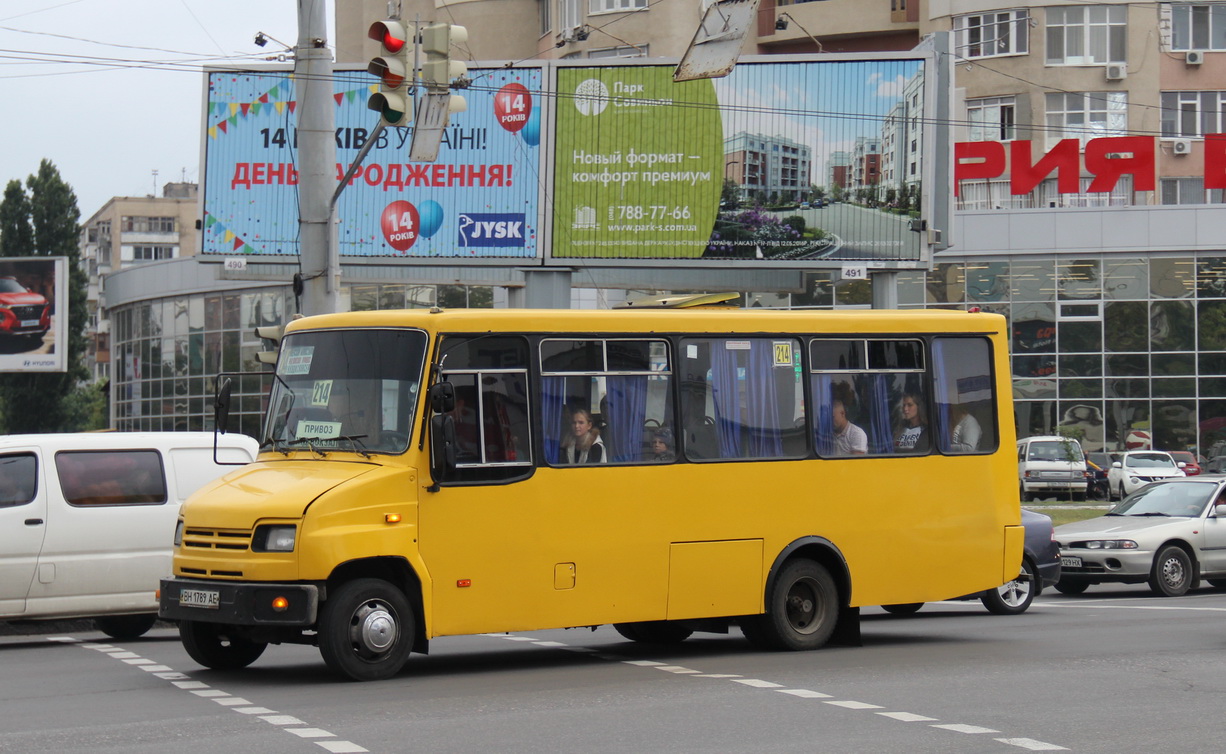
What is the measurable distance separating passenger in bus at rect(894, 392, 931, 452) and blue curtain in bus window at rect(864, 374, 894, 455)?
4.4 inches

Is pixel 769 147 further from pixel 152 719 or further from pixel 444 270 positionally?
pixel 152 719

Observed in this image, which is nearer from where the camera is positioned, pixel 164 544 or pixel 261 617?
pixel 261 617

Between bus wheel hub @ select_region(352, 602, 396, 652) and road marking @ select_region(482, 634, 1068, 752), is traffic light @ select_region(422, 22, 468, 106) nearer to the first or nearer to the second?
road marking @ select_region(482, 634, 1068, 752)

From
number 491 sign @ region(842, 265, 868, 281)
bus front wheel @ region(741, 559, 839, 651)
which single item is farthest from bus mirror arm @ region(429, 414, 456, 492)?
number 491 sign @ region(842, 265, 868, 281)

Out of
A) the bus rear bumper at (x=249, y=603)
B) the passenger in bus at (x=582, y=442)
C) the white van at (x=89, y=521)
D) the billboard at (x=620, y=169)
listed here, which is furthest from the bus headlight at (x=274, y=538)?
the billboard at (x=620, y=169)

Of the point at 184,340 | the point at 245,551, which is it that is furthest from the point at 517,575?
the point at 184,340

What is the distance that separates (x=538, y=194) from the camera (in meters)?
29.2

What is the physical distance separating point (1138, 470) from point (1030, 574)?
83.5 feet

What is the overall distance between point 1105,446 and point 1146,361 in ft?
9.04

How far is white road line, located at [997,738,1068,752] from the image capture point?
833 cm

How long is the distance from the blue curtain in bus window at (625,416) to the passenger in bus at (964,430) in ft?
10.2

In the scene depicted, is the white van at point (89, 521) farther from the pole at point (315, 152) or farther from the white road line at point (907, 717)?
the white road line at point (907, 717)

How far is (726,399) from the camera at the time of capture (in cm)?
1259

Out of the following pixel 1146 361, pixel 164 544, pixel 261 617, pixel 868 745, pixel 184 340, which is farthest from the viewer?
pixel 184 340
